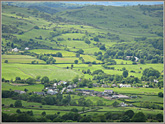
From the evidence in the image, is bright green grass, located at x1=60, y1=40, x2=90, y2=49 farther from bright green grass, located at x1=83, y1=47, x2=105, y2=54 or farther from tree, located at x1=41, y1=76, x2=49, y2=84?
tree, located at x1=41, y1=76, x2=49, y2=84

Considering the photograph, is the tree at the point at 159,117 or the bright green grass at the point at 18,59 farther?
the bright green grass at the point at 18,59

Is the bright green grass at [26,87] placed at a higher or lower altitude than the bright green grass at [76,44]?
lower

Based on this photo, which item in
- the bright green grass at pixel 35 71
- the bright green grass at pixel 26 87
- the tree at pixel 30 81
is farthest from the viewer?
the bright green grass at pixel 35 71

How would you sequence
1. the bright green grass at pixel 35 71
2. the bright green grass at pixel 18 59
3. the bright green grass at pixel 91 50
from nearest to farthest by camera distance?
the bright green grass at pixel 35 71
the bright green grass at pixel 18 59
the bright green grass at pixel 91 50

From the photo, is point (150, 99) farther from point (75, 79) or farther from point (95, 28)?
point (95, 28)

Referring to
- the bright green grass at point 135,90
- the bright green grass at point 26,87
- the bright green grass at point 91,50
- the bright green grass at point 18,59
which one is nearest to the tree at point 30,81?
the bright green grass at point 26,87

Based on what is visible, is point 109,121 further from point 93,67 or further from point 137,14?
point 137,14

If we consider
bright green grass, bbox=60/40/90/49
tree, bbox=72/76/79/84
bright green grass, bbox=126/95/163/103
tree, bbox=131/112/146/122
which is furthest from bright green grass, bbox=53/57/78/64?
tree, bbox=131/112/146/122

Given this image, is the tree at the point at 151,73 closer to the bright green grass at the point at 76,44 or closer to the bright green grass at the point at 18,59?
the bright green grass at the point at 18,59

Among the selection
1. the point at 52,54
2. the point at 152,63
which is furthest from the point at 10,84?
the point at 152,63
